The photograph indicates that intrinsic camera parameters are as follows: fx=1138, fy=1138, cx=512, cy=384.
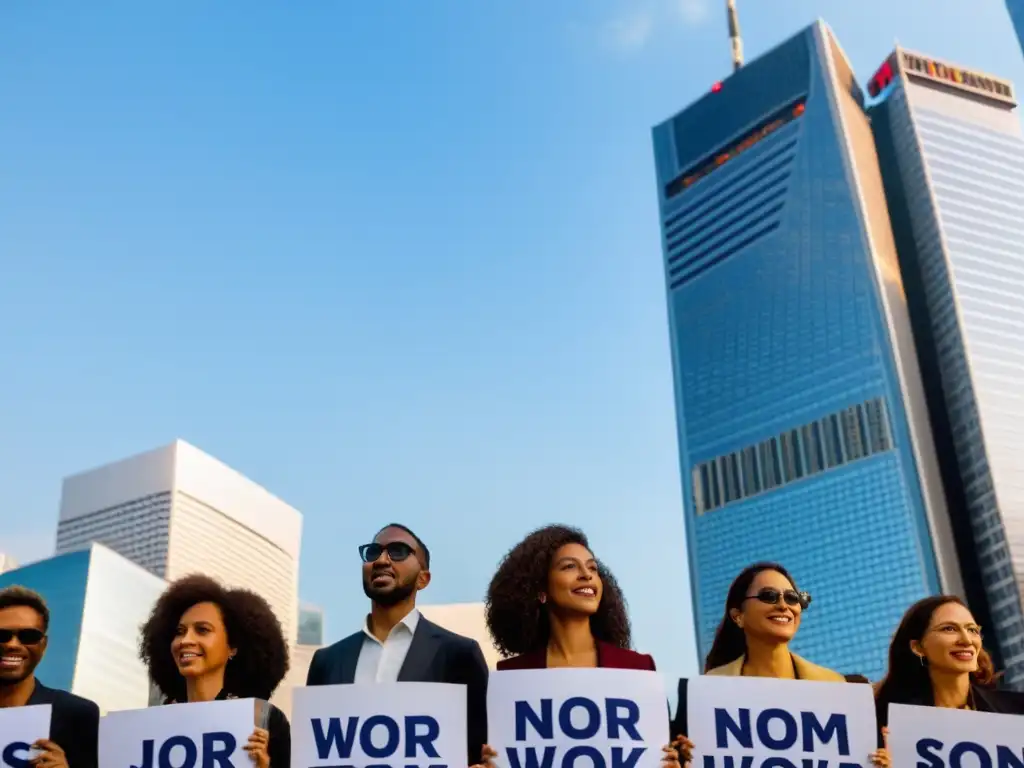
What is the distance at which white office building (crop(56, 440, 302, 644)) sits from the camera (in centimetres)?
18138

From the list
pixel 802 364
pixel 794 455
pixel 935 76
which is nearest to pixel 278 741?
pixel 794 455

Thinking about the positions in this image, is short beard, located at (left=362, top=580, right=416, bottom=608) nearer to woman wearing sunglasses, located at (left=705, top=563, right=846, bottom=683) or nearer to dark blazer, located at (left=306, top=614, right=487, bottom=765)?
dark blazer, located at (left=306, top=614, right=487, bottom=765)

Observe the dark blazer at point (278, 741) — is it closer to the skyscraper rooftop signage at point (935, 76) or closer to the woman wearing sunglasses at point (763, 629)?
the woman wearing sunglasses at point (763, 629)

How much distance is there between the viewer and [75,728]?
6020 mm

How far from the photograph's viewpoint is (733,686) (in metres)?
5.90

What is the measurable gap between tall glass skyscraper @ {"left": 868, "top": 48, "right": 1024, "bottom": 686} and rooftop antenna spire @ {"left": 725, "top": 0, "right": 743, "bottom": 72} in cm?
3296

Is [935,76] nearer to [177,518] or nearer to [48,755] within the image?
[177,518]

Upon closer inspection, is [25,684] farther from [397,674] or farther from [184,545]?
[184,545]

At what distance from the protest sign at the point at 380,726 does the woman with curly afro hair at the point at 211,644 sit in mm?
501

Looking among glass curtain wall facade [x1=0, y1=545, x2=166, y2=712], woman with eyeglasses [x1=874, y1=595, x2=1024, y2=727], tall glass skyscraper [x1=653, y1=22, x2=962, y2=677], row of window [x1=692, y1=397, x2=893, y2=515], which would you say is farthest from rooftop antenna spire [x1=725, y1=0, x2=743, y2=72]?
woman with eyeglasses [x1=874, y1=595, x2=1024, y2=727]

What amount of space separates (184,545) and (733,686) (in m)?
185

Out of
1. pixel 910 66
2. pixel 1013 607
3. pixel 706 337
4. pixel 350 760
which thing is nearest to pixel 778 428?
pixel 706 337

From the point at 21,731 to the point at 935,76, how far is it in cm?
13477

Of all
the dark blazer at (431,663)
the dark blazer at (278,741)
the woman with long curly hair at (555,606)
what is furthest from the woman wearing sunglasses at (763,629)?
the dark blazer at (278,741)
